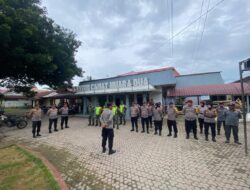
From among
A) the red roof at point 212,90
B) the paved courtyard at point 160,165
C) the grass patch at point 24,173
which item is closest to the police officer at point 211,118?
the paved courtyard at point 160,165

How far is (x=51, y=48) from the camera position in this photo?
15.7m

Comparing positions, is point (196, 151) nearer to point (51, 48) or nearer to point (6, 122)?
point (6, 122)

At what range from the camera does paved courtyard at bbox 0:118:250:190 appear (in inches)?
134

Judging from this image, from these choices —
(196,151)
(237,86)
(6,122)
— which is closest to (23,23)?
(6,122)

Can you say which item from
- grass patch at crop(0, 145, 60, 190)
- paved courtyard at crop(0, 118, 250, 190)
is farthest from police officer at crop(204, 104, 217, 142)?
grass patch at crop(0, 145, 60, 190)

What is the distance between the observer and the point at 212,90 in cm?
1634

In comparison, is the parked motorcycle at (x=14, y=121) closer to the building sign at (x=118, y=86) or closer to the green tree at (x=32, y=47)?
the green tree at (x=32, y=47)

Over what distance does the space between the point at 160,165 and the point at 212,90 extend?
49.2 ft

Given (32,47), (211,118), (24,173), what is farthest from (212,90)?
(32,47)

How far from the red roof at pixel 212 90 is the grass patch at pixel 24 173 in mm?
14981

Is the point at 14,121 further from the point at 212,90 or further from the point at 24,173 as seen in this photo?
the point at 212,90

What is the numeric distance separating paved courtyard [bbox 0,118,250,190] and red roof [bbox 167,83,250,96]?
10.9m

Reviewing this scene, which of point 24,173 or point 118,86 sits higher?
point 118,86

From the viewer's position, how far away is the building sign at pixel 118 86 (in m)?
14.2
